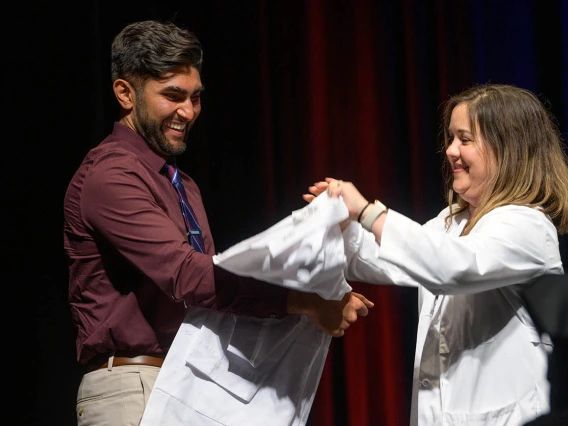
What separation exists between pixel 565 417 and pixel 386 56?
1.91 m

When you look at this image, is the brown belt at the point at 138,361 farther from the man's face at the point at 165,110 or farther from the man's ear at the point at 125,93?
the man's ear at the point at 125,93

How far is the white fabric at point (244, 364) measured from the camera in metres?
1.77

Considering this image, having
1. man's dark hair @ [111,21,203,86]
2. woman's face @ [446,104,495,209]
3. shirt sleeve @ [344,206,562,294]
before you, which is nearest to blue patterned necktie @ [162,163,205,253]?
man's dark hair @ [111,21,203,86]

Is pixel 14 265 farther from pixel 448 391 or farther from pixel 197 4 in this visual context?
pixel 448 391

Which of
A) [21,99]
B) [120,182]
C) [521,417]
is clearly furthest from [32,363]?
[521,417]

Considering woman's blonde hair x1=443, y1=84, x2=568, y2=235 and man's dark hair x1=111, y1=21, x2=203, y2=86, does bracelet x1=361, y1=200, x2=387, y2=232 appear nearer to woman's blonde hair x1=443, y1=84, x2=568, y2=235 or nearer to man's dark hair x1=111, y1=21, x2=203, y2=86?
woman's blonde hair x1=443, y1=84, x2=568, y2=235

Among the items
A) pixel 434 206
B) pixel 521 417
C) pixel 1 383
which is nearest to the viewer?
pixel 521 417

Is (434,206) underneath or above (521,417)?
above

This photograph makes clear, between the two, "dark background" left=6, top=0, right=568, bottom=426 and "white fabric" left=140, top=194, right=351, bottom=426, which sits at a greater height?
"dark background" left=6, top=0, right=568, bottom=426

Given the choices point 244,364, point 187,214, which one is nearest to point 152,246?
point 187,214

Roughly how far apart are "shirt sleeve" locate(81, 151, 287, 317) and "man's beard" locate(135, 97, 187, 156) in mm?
204

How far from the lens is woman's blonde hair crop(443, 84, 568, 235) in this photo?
1.98 metres

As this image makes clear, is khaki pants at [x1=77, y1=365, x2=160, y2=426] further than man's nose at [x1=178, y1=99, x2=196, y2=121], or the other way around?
man's nose at [x1=178, y1=99, x2=196, y2=121]

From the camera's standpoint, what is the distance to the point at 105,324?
6.25ft
